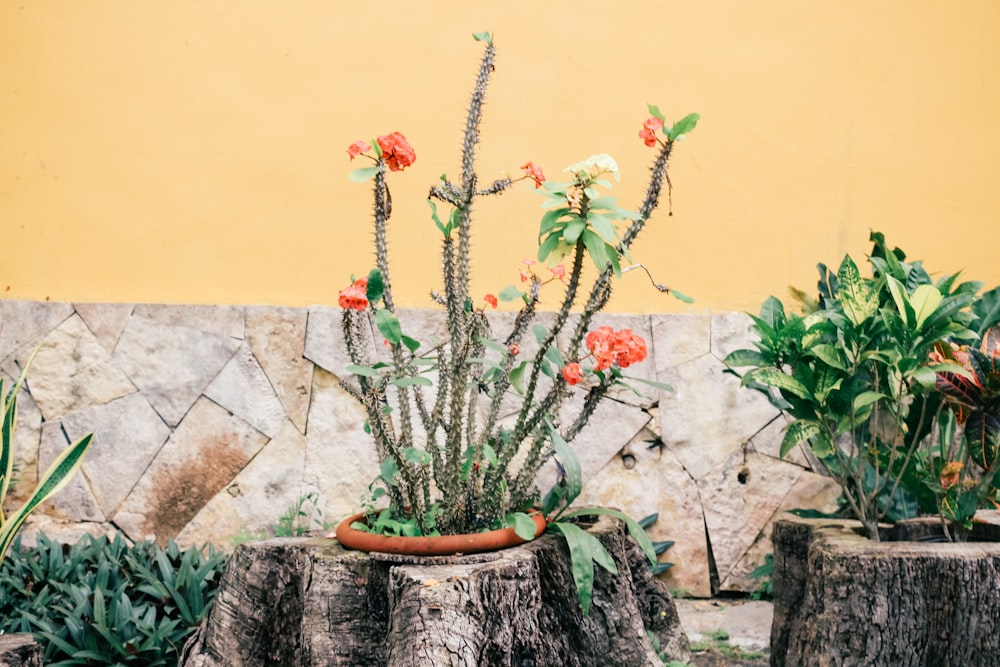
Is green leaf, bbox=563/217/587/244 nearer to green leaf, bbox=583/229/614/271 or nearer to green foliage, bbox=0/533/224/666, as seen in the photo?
green leaf, bbox=583/229/614/271

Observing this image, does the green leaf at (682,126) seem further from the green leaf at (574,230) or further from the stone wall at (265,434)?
the stone wall at (265,434)

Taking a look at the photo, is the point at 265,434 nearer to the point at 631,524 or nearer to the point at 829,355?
the point at 631,524

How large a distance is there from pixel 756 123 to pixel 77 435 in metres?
3.12

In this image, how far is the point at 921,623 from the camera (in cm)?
222

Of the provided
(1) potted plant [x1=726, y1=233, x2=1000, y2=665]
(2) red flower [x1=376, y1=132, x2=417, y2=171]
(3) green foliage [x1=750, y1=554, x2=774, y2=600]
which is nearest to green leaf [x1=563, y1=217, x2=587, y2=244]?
(2) red flower [x1=376, y1=132, x2=417, y2=171]

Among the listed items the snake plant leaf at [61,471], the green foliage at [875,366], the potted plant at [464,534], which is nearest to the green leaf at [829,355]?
the green foliage at [875,366]

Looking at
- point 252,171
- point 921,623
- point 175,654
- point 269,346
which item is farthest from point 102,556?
point 921,623

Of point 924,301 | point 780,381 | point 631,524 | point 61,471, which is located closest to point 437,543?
point 631,524

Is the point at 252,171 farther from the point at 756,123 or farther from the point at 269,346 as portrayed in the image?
the point at 756,123

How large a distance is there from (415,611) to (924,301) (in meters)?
1.64

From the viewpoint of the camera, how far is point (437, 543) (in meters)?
2.17

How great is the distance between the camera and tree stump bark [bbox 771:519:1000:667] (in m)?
2.19

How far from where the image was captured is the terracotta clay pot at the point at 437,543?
217 centimetres

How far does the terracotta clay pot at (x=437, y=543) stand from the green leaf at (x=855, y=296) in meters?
1.15
